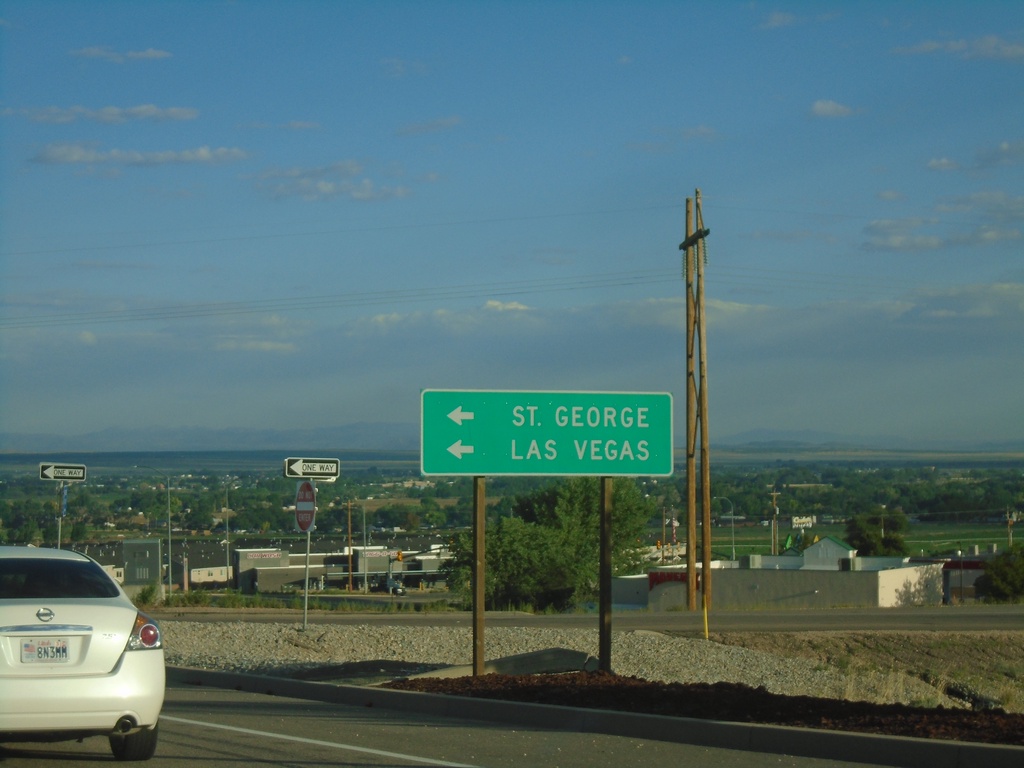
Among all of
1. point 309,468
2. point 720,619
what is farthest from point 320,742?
point 720,619

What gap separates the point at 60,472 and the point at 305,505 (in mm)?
5959

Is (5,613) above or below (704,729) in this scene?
above

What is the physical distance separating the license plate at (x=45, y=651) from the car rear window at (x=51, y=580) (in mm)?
402

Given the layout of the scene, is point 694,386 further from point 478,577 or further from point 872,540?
point 872,540

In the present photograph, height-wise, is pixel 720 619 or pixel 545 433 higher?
pixel 545 433

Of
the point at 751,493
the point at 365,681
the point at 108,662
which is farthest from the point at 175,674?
the point at 751,493

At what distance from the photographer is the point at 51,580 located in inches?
348

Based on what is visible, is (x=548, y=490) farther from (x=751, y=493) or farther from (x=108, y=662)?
(x=751, y=493)

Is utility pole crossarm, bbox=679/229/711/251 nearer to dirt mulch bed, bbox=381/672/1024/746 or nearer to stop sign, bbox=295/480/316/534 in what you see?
stop sign, bbox=295/480/316/534

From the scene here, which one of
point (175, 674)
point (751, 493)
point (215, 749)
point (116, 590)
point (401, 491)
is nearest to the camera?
point (116, 590)

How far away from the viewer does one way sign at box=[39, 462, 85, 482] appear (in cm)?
2327

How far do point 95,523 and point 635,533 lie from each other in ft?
93.1

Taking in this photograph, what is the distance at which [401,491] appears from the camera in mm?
145625

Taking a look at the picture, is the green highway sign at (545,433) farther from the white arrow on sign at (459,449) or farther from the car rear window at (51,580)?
the car rear window at (51,580)
